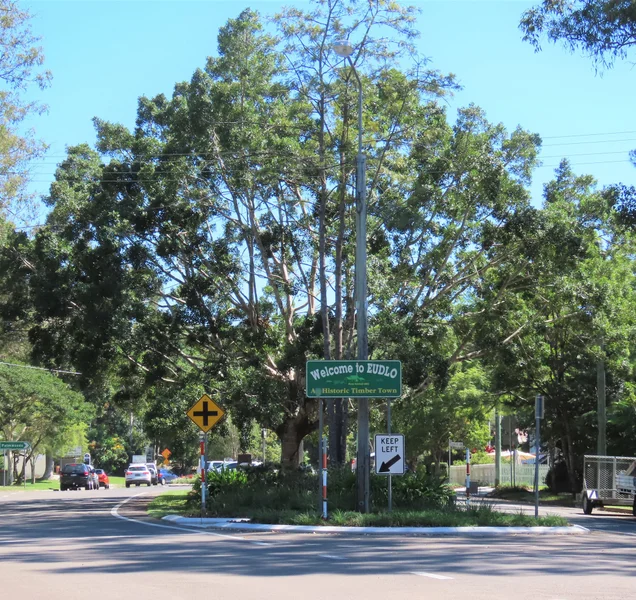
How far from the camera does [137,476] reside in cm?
6328

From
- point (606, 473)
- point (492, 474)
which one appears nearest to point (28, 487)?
point (492, 474)

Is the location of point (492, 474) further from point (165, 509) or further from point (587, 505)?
point (165, 509)

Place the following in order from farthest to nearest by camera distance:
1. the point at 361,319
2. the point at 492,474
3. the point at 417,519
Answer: the point at 492,474
the point at 361,319
the point at 417,519

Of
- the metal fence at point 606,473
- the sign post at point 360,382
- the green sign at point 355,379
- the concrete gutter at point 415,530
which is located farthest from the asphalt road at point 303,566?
the metal fence at point 606,473

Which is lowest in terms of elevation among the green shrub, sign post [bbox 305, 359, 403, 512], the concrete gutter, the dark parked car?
the dark parked car

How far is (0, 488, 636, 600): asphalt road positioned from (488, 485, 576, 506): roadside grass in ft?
63.5

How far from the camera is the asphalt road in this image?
10.2 metres

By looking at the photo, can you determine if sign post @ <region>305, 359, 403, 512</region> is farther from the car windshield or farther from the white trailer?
the car windshield

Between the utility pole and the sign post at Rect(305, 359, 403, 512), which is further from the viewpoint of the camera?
the utility pole

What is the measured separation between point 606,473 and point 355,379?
12761 millimetres

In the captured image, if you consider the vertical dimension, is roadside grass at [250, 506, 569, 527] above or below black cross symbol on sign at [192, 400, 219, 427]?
below

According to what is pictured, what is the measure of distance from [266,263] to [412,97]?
698cm

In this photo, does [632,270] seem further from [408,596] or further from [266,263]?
[408,596]

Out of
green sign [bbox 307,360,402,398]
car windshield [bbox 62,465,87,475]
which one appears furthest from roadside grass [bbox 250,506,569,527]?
car windshield [bbox 62,465,87,475]
